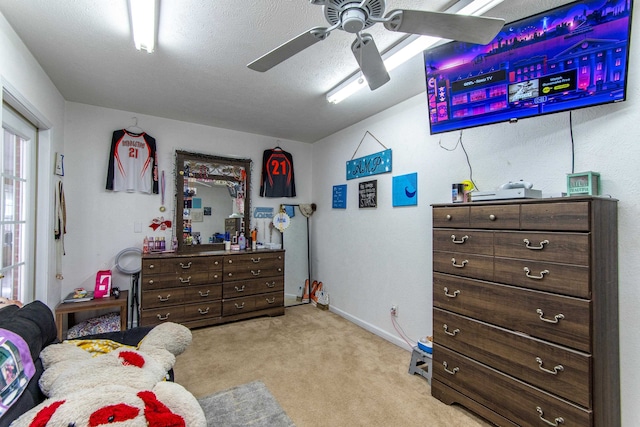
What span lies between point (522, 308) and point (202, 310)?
3021mm

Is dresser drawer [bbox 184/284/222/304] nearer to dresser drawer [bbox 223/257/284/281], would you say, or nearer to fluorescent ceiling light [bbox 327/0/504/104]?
dresser drawer [bbox 223/257/284/281]

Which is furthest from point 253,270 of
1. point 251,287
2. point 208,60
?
point 208,60

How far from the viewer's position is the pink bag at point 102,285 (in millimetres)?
2961

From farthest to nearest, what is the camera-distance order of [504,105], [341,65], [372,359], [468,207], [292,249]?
[292,249], [372,359], [341,65], [468,207], [504,105]

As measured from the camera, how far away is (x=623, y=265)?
1.59 m

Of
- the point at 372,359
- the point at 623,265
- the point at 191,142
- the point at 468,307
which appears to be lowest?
the point at 372,359

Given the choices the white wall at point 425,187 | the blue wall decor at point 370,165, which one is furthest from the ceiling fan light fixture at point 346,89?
the blue wall decor at point 370,165

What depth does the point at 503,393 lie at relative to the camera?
1.71 metres

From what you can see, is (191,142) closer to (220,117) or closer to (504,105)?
(220,117)

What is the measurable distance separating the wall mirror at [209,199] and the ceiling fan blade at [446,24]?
10.3 feet

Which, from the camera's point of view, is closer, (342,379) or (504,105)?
(504,105)

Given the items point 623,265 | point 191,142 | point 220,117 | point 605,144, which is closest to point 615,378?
point 623,265

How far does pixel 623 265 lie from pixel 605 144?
0.69 meters

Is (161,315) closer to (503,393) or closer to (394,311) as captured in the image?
(394,311)
